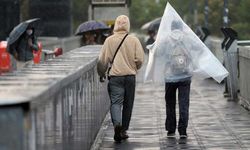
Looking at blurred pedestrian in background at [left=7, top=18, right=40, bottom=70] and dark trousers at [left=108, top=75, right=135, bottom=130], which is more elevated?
blurred pedestrian in background at [left=7, top=18, right=40, bottom=70]

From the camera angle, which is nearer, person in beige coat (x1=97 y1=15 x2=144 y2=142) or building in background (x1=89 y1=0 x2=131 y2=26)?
person in beige coat (x1=97 y1=15 x2=144 y2=142)

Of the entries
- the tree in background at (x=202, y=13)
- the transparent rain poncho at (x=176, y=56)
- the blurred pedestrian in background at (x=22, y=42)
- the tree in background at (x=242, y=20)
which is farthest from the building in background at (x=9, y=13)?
the tree in background at (x=242, y=20)

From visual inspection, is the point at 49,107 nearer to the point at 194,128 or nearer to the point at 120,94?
the point at 120,94

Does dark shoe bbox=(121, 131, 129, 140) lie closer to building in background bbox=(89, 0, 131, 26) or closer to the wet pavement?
the wet pavement

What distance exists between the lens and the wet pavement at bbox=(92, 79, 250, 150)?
1241 centimetres

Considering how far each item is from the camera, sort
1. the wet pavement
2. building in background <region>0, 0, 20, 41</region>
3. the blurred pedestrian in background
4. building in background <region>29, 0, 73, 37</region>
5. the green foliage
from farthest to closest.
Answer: the green foliage → building in background <region>29, 0, 73, 37</region> → building in background <region>0, 0, 20, 41</region> → the blurred pedestrian in background → the wet pavement

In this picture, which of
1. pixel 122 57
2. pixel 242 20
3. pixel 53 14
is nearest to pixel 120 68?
pixel 122 57

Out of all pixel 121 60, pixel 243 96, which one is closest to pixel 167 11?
pixel 121 60

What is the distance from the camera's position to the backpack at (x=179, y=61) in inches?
504

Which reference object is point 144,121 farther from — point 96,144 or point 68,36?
point 68,36

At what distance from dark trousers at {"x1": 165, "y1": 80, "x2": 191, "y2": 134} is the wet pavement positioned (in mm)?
195

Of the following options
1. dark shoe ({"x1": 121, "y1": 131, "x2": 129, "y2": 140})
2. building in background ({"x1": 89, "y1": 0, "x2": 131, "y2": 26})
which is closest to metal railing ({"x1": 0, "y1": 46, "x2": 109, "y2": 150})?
dark shoe ({"x1": 121, "y1": 131, "x2": 129, "y2": 140})

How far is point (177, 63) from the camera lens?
12.8 meters

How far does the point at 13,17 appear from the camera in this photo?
26094 mm
